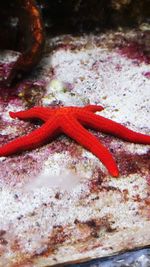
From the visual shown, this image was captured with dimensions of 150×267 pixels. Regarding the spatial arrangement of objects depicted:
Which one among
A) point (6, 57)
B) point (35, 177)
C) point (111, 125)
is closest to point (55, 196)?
point (35, 177)

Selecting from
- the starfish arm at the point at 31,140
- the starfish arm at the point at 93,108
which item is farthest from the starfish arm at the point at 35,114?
the starfish arm at the point at 93,108

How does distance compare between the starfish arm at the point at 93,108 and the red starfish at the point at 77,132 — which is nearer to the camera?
the red starfish at the point at 77,132

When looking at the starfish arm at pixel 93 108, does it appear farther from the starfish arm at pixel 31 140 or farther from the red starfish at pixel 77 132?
the starfish arm at pixel 31 140

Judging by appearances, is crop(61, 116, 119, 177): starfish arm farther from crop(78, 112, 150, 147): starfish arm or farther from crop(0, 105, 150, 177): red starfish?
crop(78, 112, 150, 147): starfish arm

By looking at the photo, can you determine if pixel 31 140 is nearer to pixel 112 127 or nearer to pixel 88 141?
pixel 88 141

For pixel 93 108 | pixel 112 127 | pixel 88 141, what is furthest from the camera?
pixel 93 108

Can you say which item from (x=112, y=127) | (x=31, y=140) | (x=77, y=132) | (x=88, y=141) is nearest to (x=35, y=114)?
(x=31, y=140)

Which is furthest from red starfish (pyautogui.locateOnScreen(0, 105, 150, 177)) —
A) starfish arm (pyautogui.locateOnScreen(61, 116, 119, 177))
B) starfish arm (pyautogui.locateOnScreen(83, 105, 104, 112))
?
starfish arm (pyautogui.locateOnScreen(83, 105, 104, 112))
